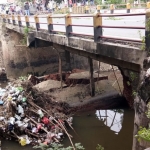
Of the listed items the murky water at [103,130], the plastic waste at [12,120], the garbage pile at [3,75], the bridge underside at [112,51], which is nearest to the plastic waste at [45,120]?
the murky water at [103,130]

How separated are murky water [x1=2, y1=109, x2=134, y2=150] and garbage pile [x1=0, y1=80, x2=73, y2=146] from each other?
0.38 meters

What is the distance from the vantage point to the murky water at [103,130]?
8.56m

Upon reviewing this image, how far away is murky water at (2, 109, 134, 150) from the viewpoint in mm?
8556

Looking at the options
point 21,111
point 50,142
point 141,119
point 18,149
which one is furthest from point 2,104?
point 141,119

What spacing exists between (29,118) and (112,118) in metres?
4.20

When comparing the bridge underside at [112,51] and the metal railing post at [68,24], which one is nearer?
the bridge underside at [112,51]

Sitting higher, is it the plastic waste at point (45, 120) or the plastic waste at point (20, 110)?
the plastic waste at point (20, 110)

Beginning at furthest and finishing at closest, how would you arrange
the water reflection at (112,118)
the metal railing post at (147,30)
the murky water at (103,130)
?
the water reflection at (112,118) < the murky water at (103,130) < the metal railing post at (147,30)

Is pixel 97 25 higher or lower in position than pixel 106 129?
higher

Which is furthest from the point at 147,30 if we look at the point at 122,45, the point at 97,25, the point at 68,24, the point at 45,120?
the point at 45,120

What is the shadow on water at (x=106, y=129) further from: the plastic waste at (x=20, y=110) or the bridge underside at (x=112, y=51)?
the bridge underside at (x=112, y=51)

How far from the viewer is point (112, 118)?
11.1 meters

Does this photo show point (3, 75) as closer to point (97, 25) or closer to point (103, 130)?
point (103, 130)

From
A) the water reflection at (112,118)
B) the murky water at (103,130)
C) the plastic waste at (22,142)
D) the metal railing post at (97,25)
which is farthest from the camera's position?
the water reflection at (112,118)
